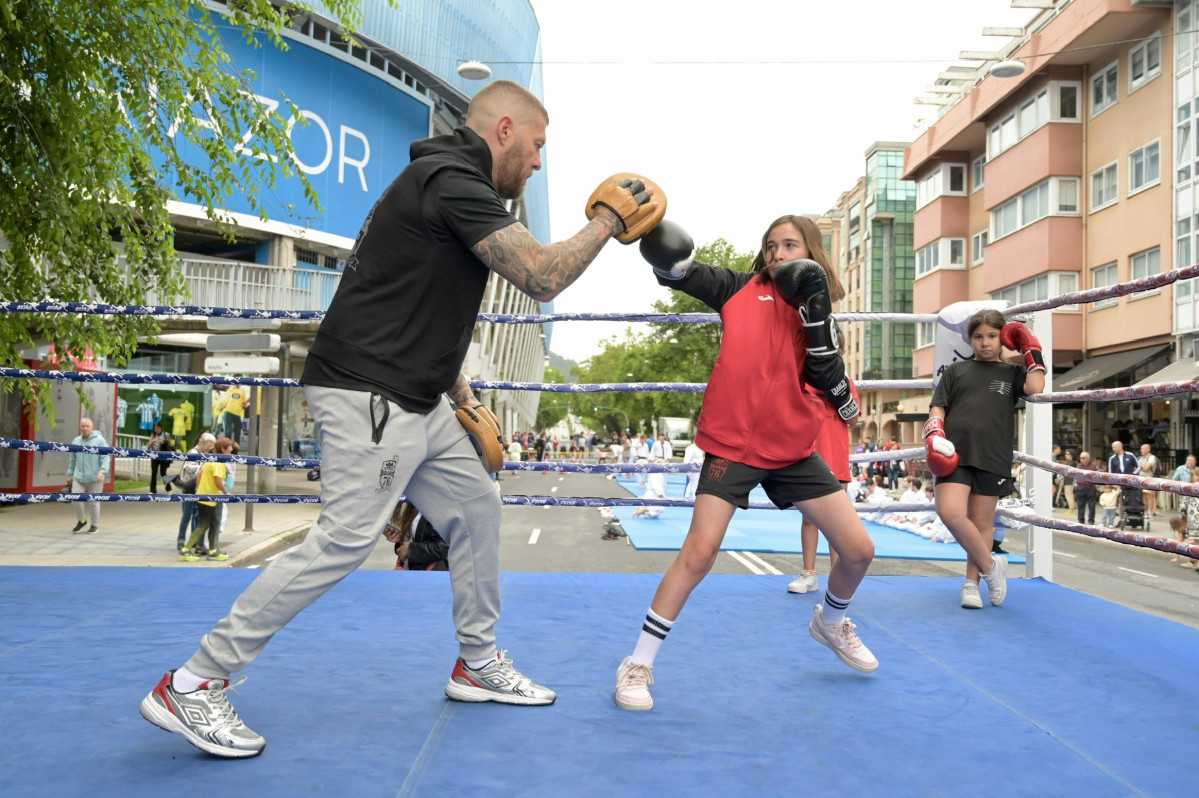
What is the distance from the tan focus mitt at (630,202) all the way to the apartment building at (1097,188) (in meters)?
19.4

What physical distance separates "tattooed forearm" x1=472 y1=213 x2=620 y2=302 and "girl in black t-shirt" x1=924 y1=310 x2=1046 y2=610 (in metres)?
2.35

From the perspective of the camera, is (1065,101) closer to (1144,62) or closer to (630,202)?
(1144,62)

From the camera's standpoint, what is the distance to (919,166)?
32406 mm

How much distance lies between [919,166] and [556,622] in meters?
32.6

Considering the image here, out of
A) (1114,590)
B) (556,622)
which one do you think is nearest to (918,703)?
(556,622)

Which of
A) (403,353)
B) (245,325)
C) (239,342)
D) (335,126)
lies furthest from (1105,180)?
(403,353)

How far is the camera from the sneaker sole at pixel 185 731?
6.70 ft

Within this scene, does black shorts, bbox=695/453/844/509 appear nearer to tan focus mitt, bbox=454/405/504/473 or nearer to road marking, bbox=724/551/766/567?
tan focus mitt, bbox=454/405/504/473

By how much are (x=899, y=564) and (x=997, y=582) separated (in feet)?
19.6

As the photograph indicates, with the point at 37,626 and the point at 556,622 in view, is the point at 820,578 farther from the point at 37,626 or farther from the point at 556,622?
the point at 37,626

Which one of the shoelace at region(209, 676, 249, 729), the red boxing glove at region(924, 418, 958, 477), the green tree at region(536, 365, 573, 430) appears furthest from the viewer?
the green tree at region(536, 365, 573, 430)

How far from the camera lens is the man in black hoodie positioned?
2.14m

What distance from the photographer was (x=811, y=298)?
2.63m

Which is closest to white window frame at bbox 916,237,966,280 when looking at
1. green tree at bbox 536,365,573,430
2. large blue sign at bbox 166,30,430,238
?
large blue sign at bbox 166,30,430,238
